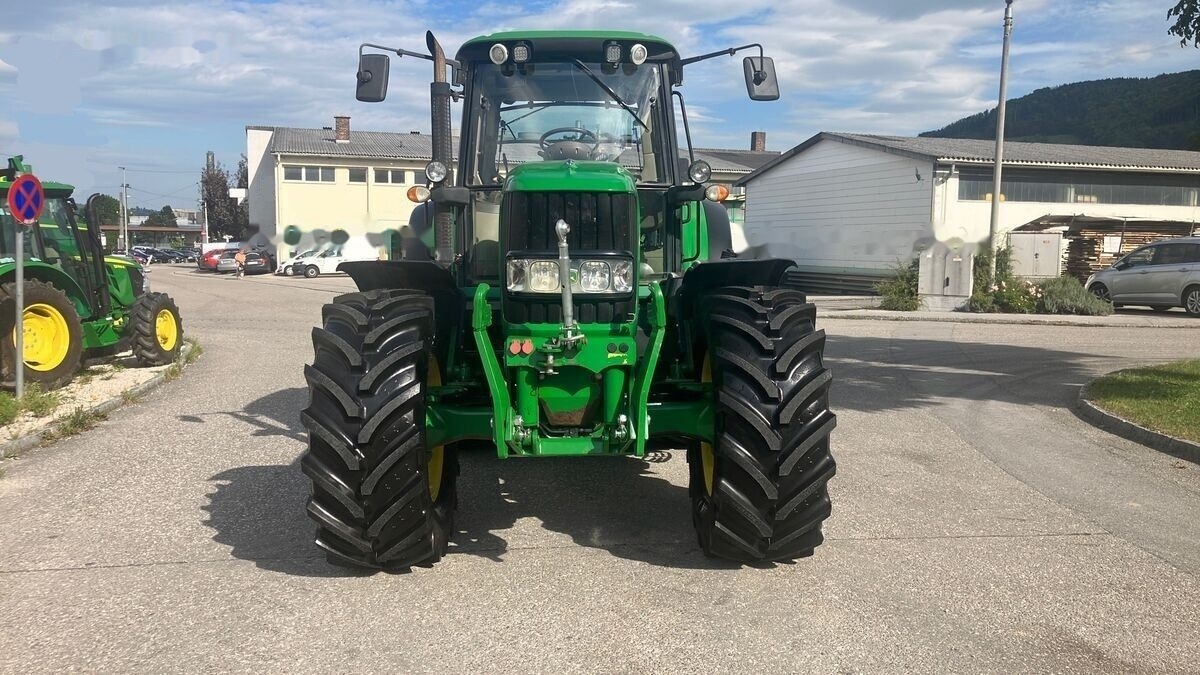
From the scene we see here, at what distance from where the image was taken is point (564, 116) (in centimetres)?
601

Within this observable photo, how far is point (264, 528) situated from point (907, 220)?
2466 cm

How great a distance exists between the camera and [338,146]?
115 feet

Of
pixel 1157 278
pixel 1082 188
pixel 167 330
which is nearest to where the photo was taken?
pixel 167 330

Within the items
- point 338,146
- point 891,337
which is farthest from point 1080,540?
point 338,146

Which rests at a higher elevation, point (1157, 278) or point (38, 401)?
point (1157, 278)

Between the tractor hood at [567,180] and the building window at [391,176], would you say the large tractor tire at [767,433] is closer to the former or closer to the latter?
the tractor hood at [567,180]

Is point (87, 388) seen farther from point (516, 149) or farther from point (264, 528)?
point (516, 149)

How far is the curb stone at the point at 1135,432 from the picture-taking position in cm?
772

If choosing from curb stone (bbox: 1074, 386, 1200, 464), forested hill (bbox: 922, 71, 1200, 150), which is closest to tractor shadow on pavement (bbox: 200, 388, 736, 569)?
curb stone (bbox: 1074, 386, 1200, 464)

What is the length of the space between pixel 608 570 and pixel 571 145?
2.65 meters

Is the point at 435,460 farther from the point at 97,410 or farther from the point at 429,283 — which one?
the point at 97,410

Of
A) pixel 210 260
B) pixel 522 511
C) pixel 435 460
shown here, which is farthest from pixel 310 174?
pixel 435 460

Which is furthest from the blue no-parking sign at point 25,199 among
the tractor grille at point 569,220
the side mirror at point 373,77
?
the tractor grille at point 569,220

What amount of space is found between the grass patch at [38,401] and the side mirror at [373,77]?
5.44m
